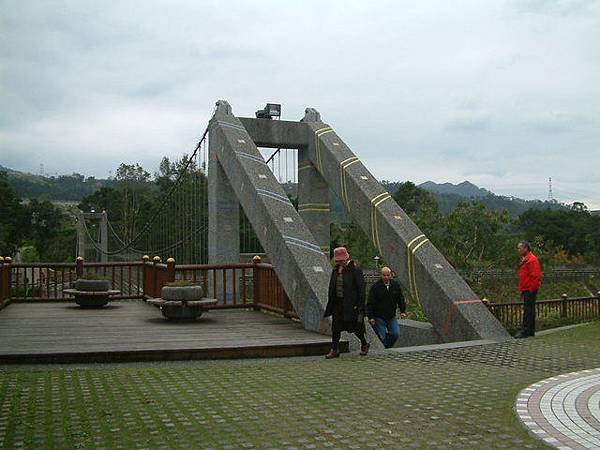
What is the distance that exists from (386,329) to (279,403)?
177 inches

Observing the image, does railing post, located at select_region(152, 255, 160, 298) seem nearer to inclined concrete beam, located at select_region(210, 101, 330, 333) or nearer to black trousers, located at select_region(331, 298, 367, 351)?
inclined concrete beam, located at select_region(210, 101, 330, 333)

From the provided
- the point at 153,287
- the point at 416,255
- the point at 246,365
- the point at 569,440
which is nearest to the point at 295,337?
the point at 246,365

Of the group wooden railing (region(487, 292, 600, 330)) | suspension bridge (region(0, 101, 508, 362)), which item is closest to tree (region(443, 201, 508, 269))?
suspension bridge (region(0, 101, 508, 362))

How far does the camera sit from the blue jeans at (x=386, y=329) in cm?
937

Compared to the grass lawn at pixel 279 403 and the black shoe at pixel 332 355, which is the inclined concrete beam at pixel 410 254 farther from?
the black shoe at pixel 332 355

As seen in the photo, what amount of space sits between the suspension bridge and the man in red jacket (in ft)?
1.20

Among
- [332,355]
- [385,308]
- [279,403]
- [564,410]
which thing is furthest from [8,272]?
[564,410]

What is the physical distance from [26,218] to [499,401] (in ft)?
195

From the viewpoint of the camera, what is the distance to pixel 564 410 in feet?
16.4

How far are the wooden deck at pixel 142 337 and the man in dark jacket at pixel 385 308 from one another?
3.47 feet

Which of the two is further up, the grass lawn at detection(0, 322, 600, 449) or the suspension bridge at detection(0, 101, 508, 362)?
the suspension bridge at detection(0, 101, 508, 362)

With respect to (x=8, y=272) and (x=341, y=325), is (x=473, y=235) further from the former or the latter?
(x=341, y=325)

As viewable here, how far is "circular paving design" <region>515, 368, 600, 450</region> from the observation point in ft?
13.8

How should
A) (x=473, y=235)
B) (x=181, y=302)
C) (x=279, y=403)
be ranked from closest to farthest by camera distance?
(x=279, y=403) < (x=181, y=302) < (x=473, y=235)
